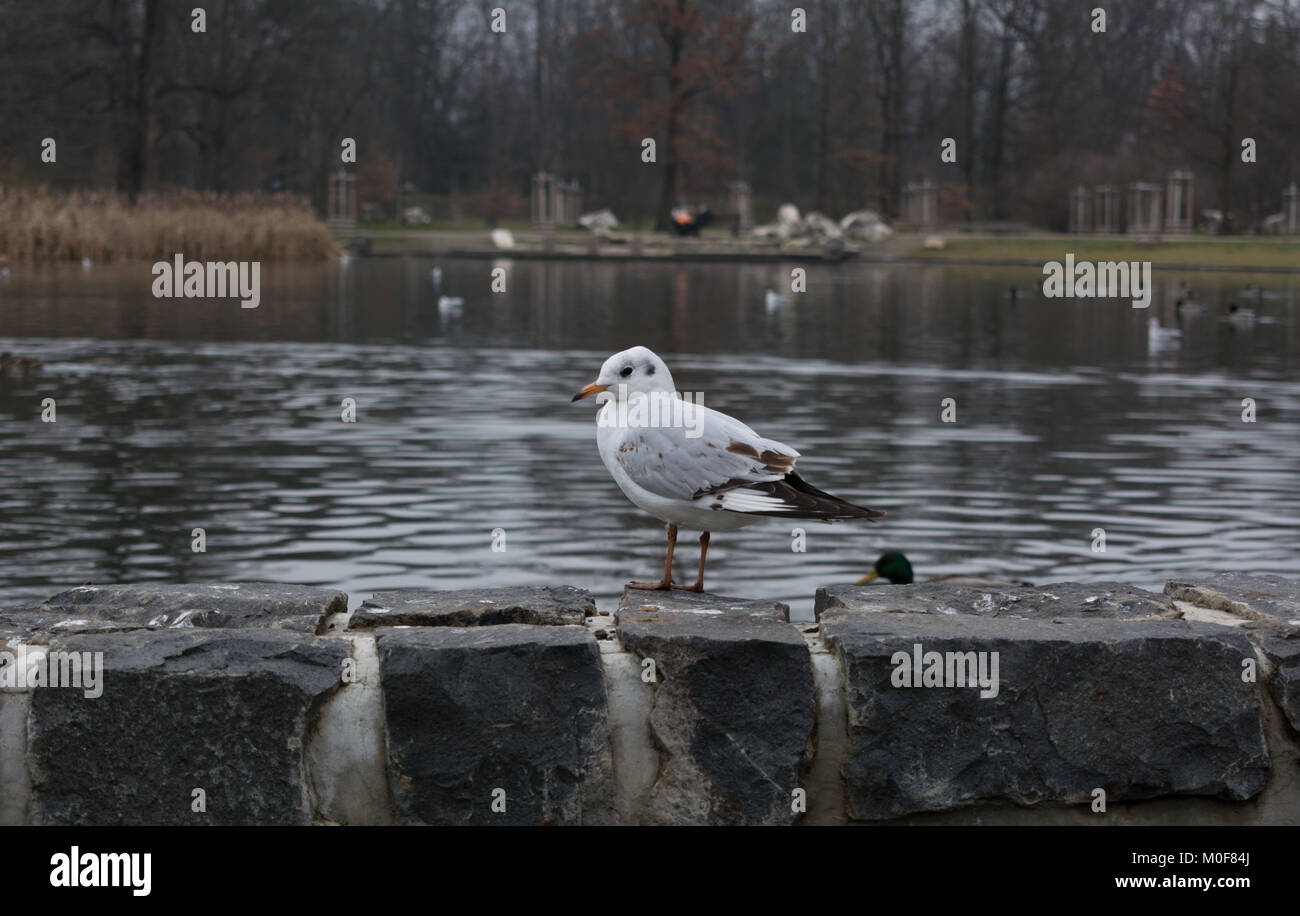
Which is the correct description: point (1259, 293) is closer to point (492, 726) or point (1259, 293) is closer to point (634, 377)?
point (634, 377)

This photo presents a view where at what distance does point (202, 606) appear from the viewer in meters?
3.97

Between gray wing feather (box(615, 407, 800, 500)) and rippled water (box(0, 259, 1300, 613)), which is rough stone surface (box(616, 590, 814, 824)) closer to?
gray wing feather (box(615, 407, 800, 500))

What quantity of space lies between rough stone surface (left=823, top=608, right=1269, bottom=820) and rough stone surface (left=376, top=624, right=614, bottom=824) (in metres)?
0.62

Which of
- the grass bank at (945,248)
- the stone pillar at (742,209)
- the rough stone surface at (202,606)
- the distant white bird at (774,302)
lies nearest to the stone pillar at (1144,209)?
the grass bank at (945,248)

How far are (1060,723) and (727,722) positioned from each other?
0.75 metres

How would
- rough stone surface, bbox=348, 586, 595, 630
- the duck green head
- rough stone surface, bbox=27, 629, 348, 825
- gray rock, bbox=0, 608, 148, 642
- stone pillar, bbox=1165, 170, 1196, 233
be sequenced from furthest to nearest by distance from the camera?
stone pillar, bbox=1165, 170, 1196, 233 → the duck green head → rough stone surface, bbox=348, 586, 595, 630 → gray rock, bbox=0, 608, 148, 642 → rough stone surface, bbox=27, 629, 348, 825

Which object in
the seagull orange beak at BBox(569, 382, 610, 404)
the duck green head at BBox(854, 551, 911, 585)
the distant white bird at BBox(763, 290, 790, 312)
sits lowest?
the duck green head at BBox(854, 551, 911, 585)

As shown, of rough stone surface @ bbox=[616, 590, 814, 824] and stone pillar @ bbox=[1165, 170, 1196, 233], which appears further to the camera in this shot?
stone pillar @ bbox=[1165, 170, 1196, 233]

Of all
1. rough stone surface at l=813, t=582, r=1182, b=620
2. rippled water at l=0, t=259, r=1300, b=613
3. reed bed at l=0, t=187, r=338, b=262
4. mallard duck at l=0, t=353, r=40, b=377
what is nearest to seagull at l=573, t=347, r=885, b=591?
rough stone surface at l=813, t=582, r=1182, b=620

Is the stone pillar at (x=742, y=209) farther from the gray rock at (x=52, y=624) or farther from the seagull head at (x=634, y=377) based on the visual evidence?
the gray rock at (x=52, y=624)

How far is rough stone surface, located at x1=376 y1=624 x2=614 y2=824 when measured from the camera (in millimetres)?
3551

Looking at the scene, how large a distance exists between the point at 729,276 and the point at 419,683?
43860 mm

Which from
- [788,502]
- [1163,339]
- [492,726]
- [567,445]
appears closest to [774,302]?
[1163,339]

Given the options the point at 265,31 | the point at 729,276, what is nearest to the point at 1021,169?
the point at 729,276
